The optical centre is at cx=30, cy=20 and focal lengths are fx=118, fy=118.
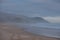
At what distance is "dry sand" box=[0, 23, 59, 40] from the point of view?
80cm

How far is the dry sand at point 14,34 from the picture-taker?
0.80 meters

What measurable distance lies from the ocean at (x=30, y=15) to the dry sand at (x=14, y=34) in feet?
0.09

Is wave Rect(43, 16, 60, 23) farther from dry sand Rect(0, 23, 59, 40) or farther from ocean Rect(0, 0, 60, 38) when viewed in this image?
dry sand Rect(0, 23, 59, 40)

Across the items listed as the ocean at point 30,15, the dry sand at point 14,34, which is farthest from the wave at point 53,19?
the dry sand at point 14,34

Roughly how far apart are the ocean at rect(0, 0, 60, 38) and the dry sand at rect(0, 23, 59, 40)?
28 mm

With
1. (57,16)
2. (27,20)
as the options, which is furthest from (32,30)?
(57,16)

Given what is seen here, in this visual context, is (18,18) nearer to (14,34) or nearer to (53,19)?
(14,34)

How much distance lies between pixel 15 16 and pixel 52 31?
11.1 inches

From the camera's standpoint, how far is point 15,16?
2.79 ft


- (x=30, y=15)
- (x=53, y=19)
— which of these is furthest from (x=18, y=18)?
(x=53, y=19)

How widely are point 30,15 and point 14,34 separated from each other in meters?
0.17

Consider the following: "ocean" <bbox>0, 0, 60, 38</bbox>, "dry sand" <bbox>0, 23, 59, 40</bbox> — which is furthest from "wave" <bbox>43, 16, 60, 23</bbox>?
"dry sand" <bbox>0, 23, 59, 40</bbox>

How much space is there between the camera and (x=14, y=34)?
2.70 ft

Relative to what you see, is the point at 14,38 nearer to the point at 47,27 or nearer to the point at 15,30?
the point at 15,30
